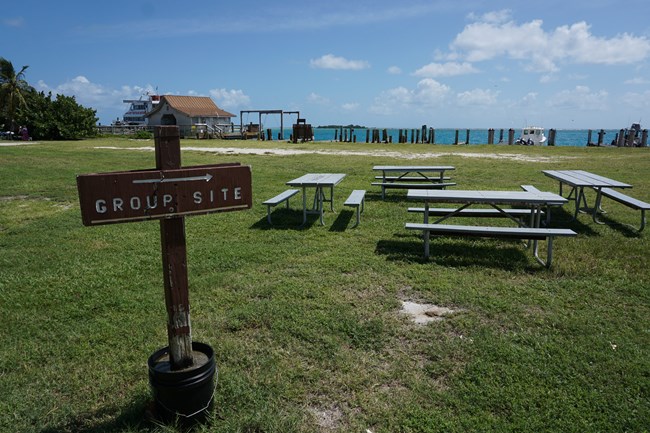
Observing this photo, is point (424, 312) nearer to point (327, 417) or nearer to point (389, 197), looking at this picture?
point (327, 417)

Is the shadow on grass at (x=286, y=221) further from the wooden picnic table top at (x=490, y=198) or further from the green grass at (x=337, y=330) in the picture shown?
the wooden picnic table top at (x=490, y=198)

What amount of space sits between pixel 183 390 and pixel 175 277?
636mm

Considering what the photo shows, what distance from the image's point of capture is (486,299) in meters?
4.62

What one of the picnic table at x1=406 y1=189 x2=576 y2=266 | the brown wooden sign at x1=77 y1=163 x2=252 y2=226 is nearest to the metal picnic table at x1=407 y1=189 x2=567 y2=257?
the picnic table at x1=406 y1=189 x2=576 y2=266

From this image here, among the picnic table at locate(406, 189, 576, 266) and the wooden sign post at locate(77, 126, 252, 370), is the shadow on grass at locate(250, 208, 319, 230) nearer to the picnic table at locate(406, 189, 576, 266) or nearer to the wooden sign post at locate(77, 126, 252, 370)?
the picnic table at locate(406, 189, 576, 266)

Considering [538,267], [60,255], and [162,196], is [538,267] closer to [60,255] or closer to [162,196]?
[162,196]

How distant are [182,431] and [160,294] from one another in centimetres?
226

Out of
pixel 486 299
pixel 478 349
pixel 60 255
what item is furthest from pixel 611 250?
pixel 60 255

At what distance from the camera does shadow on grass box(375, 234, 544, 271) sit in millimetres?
5793

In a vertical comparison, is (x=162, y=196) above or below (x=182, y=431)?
above

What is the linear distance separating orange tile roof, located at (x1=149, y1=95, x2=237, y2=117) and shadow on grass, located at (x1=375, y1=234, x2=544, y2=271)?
47693 millimetres

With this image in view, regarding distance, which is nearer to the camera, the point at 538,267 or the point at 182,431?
the point at 182,431

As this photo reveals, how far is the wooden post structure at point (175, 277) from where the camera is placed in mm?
2627

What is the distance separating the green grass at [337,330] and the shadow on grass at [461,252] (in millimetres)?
40
